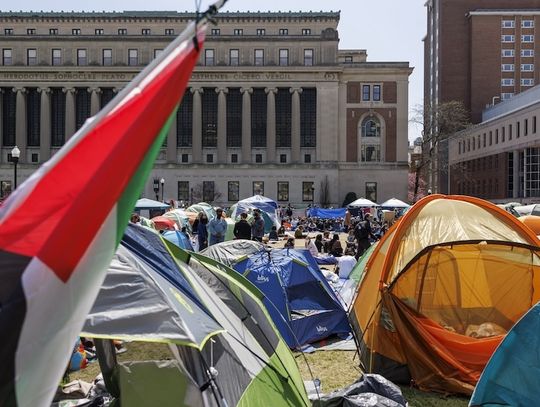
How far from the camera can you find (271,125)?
227 ft

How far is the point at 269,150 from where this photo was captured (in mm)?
69500

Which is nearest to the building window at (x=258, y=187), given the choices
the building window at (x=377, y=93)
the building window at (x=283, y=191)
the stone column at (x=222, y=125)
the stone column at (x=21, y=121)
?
the building window at (x=283, y=191)

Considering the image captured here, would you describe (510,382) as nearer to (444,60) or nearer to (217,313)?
(217,313)

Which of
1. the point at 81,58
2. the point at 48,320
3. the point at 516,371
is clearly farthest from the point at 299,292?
the point at 81,58

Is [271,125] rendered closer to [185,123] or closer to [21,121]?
[185,123]

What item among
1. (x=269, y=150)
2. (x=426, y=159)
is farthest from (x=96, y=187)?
(x=269, y=150)

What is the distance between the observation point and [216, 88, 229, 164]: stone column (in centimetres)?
6869

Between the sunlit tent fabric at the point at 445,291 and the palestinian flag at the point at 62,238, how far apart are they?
5.89m

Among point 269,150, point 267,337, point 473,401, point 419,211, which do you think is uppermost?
point 269,150

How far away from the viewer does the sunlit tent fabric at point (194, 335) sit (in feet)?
14.0

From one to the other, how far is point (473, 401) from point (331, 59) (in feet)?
217

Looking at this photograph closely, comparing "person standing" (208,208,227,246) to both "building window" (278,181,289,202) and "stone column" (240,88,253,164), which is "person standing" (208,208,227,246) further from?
"stone column" (240,88,253,164)

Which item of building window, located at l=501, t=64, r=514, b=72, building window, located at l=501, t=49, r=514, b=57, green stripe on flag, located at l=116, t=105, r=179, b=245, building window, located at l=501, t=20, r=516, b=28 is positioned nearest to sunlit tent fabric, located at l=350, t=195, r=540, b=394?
green stripe on flag, located at l=116, t=105, r=179, b=245

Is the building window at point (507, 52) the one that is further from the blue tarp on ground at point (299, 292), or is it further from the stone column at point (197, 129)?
the blue tarp on ground at point (299, 292)
